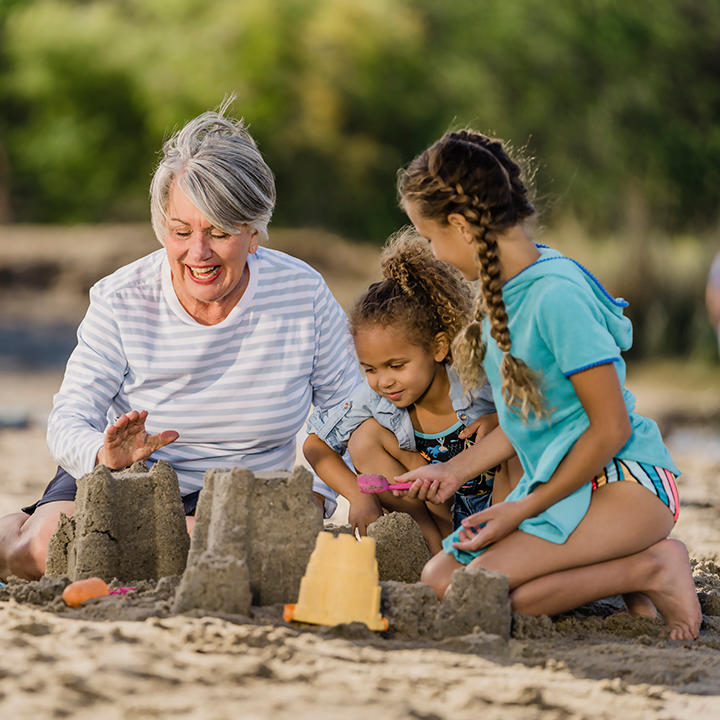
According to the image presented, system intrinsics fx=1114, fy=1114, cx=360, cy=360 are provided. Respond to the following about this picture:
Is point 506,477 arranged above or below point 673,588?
above

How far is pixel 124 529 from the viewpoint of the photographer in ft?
11.2

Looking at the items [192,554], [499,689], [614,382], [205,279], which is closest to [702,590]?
[614,382]

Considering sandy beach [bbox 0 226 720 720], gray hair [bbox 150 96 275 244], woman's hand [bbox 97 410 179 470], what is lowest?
sandy beach [bbox 0 226 720 720]

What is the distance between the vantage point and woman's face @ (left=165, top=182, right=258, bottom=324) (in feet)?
12.0

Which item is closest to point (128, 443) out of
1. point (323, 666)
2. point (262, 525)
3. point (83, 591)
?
point (83, 591)

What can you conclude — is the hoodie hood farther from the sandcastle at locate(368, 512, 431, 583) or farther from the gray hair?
the gray hair

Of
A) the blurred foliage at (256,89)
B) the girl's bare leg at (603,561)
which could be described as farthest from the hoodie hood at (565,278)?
the blurred foliage at (256,89)

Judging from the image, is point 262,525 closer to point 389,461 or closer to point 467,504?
point 389,461

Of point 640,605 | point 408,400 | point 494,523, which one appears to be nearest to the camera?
point 494,523

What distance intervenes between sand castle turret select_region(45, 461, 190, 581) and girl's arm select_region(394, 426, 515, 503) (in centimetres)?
76

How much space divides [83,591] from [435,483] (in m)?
1.12

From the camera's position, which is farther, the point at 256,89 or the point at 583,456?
the point at 256,89

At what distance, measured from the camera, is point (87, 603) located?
120 inches

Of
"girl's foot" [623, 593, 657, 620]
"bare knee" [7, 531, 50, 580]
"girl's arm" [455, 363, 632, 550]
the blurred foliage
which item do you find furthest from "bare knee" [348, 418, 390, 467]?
the blurred foliage
